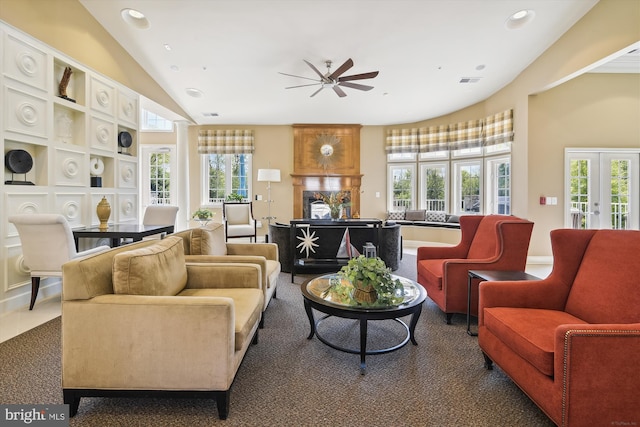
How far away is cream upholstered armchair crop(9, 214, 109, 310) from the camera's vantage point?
8.83 ft

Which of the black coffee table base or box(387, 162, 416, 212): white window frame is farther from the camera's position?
box(387, 162, 416, 212): white window frame

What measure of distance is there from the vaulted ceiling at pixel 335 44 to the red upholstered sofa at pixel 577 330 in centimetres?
317

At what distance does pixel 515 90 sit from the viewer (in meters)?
5.15

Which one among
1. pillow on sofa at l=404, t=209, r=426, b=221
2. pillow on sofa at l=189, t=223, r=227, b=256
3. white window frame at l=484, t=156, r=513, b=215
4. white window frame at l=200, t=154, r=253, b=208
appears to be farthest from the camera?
white window frame at l=200, t=154, r=253, b=208

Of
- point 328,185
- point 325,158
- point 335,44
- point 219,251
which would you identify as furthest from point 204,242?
point 325,158

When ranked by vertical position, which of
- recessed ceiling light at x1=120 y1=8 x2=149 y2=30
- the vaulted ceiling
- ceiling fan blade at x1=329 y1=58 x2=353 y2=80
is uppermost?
recessed ceiling light at x1=120 y1=8 x2=149 y2=30

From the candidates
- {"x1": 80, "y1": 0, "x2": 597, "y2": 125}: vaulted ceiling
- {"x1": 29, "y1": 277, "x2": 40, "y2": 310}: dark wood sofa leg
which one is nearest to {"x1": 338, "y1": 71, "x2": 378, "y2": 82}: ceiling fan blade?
{"x1": 80, "y1": 0, "x2": 597, "y2": 125}: vaulted ceiling

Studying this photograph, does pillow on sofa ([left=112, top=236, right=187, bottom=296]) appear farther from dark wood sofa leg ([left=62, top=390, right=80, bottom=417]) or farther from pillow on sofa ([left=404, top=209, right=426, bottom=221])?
pillow on sofa ([left=404, top=209, right=426, bottom=221])

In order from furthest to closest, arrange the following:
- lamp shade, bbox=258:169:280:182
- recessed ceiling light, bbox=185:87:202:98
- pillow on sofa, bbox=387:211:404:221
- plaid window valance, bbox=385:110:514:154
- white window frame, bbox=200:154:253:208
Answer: white window frame, bbox=200:154:253:208 → pillow on sofa, bbox=387:211:404:221 → lamp shade, bbox=258:169:280:182 → recessed ceiling light, bbox=185:87:202:98 → plaid window valance, bbox=385:110:514:154

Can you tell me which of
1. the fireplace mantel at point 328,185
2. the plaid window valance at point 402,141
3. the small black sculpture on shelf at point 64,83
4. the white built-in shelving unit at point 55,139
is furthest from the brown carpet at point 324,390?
the plaid window valance at point 402,141

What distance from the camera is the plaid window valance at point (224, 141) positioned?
7.27m

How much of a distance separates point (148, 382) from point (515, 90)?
627cm

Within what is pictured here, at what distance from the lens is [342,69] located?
400 centimetres

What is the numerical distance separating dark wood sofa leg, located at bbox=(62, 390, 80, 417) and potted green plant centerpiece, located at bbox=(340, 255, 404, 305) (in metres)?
1.61
